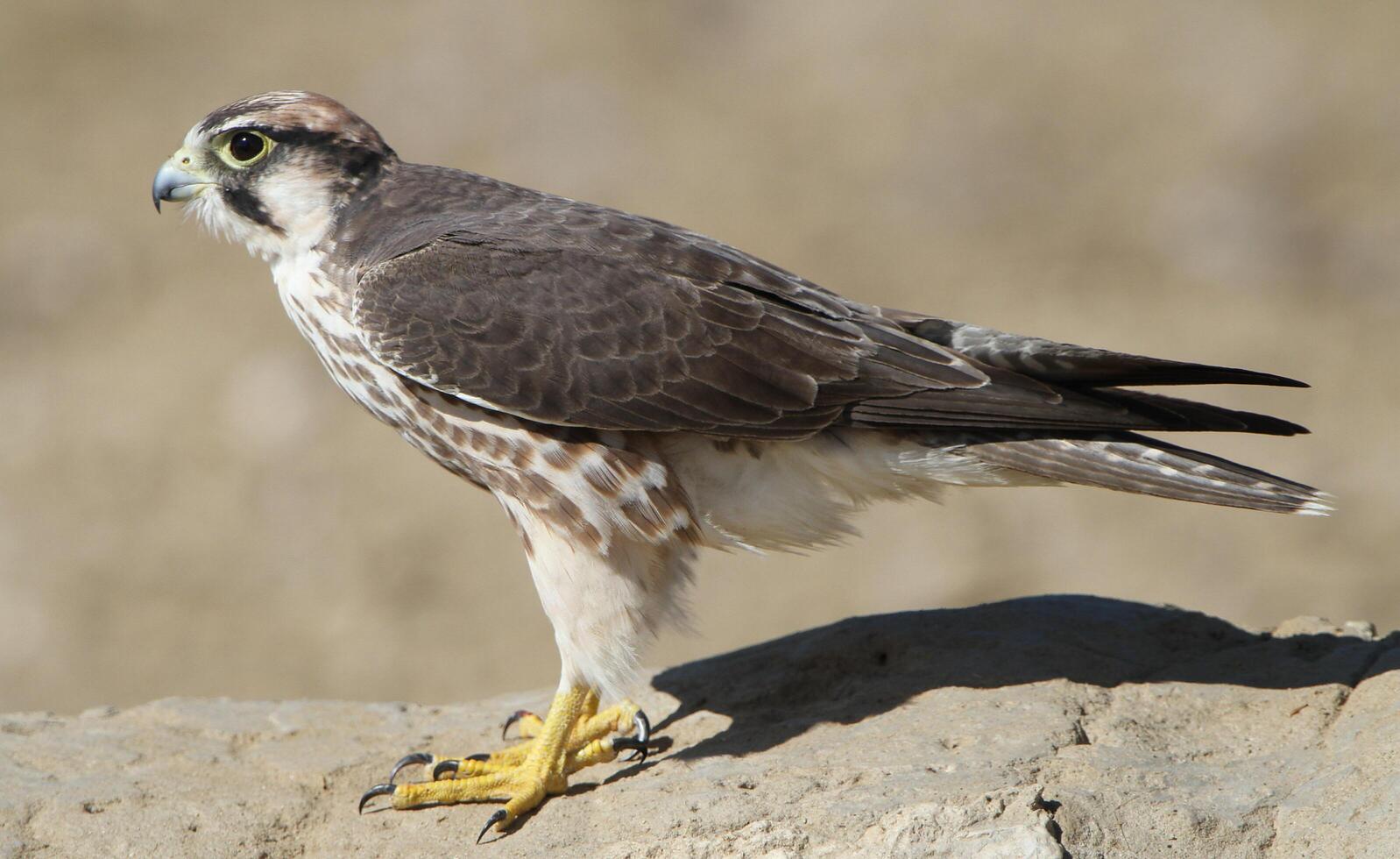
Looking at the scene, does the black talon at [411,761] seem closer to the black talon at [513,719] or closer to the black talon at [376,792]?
the black talon at [376,792]

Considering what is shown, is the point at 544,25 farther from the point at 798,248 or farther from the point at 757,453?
the point at 757,453

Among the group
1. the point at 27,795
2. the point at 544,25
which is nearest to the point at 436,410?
the point at 27,795

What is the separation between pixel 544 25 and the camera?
46.6ft

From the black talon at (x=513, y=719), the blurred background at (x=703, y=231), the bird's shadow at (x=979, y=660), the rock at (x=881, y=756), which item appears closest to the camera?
the rock at (x=881, y=756)

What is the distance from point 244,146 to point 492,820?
A: 2411 mm

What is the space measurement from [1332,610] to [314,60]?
10.8 m

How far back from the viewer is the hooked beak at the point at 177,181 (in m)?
4.91

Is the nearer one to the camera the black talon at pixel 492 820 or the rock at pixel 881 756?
the rock at pixel 881 756

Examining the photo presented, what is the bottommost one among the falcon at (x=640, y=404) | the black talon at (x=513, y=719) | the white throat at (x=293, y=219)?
the black talon at (x=513, y=719)

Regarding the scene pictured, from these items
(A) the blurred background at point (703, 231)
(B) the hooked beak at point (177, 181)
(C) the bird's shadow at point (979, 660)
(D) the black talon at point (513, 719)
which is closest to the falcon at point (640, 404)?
(B) the hooked beak at point (177, 181)

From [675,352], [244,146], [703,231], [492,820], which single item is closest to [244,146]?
[244,146]

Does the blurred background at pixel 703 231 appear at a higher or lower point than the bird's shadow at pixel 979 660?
higher

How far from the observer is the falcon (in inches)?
172

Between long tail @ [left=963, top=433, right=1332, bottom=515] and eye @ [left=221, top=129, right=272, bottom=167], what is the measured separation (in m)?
2.57
